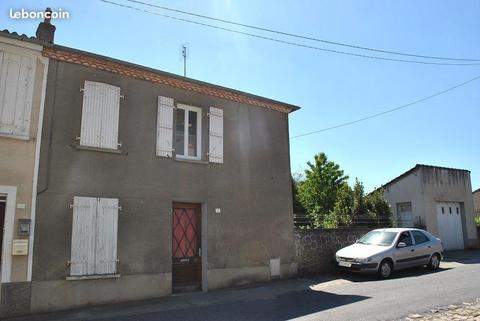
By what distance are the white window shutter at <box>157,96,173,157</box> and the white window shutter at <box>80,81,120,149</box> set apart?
1.13 metres

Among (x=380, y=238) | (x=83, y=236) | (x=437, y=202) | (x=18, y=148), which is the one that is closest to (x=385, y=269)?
(x=380, y=238)

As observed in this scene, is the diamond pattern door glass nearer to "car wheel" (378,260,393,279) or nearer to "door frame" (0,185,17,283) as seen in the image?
"door frame" (0,185,17,283)

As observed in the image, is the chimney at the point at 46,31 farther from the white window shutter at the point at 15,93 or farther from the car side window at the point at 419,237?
the car side window at the point at 419,237

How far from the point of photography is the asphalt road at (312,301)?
26.4ft

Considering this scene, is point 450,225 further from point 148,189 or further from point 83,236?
point 83,236

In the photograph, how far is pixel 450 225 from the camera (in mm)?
21328

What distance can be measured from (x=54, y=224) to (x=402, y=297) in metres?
7.77

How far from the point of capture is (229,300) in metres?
9.70

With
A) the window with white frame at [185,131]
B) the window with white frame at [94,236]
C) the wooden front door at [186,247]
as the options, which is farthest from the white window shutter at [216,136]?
the window with white frame at [94,236]

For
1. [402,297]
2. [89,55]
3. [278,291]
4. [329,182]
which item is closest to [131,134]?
[89,55]

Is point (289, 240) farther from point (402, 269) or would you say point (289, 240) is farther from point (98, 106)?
point (98, 106)

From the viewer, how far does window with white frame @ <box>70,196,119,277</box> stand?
924 cm

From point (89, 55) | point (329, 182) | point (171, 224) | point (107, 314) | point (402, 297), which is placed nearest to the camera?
point (107, 314)

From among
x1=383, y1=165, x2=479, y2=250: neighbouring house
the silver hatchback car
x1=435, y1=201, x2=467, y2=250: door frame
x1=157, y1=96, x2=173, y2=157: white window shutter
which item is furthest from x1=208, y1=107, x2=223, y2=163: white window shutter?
x1=435, y1=201, x2=467, y2=250: door frame
